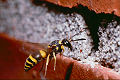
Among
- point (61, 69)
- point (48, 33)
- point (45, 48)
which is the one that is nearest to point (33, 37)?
point (48, 33)

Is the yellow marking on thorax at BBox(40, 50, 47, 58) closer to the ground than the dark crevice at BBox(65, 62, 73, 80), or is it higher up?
higher up

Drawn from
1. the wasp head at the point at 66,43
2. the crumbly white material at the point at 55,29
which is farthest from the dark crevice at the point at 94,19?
the wasp head at the point at 66,43

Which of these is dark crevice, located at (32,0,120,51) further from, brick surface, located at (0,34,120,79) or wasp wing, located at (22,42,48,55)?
wasp wing, located at (22,42,48,55)

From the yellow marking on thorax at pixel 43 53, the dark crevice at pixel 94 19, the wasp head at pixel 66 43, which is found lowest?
the yellow marking on thorax at pixel 43 53

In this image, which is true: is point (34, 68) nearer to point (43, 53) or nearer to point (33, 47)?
point (33, 47)

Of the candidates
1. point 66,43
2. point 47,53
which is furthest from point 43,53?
point 66,43

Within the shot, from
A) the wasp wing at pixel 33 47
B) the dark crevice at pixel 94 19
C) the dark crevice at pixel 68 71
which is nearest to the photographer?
the dark crevice at pixel 94 19

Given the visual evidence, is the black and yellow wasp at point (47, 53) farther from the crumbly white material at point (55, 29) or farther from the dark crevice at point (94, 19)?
the dark crevice at point (94, 19)

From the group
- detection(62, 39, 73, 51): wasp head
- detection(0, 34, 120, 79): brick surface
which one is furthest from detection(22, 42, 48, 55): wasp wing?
detection(62, 39, 73, 51): wasp head

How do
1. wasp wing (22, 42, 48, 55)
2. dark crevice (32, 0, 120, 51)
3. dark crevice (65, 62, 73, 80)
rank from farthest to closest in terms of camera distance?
wasp wing (22, 42, 48, 55) → dark crevice (65, 62, 73, 80) → dark crevice (32, 0, 120, 51)

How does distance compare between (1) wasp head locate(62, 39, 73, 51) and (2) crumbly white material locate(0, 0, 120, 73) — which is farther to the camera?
(1) wasp head locate(62, 39, 73, 51)

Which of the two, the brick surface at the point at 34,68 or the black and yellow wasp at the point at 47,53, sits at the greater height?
the black and yellow wasp at the point at 47,53

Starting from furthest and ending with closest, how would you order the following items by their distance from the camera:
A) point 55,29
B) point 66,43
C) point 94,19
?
point 55,29, point 66,43, point 94,19
